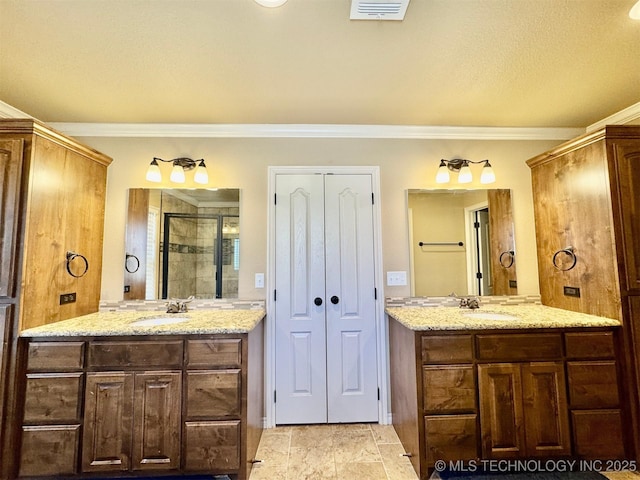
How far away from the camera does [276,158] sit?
269cm

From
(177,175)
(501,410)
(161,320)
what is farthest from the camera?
(177,175)

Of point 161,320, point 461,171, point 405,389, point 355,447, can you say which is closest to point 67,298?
point 161,320

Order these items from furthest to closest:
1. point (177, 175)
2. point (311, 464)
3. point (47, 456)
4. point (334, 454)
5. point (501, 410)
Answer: point (177, 175)
point (334, 454)
point (311, 464)
point (501, 410)
point (47, 456)

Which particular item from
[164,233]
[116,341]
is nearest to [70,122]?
[164,233]

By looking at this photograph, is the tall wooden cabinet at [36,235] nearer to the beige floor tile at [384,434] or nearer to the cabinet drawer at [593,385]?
the beige floor tile at [384,434]

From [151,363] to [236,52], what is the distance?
186 cm

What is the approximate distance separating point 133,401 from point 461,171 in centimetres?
288

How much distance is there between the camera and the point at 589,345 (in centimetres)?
193

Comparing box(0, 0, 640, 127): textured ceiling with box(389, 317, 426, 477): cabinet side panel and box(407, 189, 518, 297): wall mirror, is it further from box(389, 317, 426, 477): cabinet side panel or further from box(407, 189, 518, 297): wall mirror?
box(389, 317, 426, 477): cabinet side panel

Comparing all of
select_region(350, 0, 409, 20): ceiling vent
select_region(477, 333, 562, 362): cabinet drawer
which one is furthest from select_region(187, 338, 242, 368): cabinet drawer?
select_region(350, 0, 409, 20): ceiling vent

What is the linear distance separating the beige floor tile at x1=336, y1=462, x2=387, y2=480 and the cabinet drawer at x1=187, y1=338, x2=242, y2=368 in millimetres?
943

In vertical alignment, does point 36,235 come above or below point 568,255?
above

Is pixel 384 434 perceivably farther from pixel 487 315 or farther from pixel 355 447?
pixel 487 315

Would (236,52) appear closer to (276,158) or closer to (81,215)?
(276,158)
